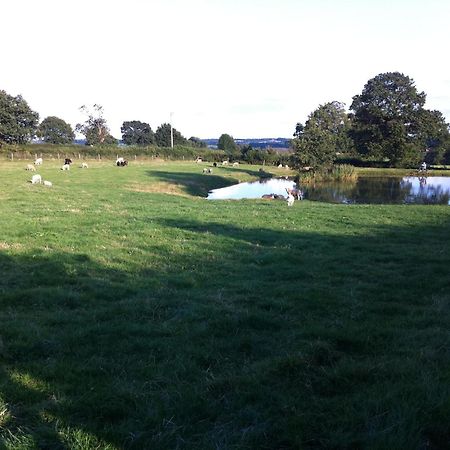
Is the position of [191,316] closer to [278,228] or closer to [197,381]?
[197,381]

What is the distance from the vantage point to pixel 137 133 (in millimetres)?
146000

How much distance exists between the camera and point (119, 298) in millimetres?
7352

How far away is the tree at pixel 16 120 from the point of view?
254 feet

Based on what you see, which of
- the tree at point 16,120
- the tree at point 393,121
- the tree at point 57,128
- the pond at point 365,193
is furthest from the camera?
the tree at point 57,128

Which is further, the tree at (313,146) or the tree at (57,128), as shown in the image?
the tree at (57,128)

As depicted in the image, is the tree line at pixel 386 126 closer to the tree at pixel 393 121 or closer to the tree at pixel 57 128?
the tree at pixel 393 121

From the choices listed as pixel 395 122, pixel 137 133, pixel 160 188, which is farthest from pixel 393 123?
pixel 137 133

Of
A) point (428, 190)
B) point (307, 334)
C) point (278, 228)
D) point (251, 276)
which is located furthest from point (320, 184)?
point (307, 334)

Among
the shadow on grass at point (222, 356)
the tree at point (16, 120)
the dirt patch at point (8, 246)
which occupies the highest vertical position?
the tree at point (16, 120)

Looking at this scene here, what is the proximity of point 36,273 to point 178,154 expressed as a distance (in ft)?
290

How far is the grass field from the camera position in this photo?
11.9 ft

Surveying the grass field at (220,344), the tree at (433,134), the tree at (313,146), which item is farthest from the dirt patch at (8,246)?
the tree at (433,134)

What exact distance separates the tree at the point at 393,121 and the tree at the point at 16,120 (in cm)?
6002

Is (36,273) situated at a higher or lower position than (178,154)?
lower
